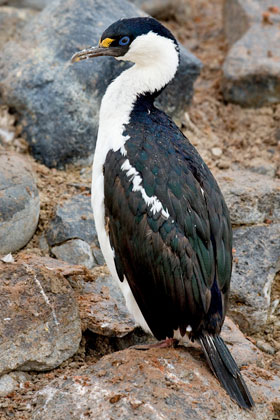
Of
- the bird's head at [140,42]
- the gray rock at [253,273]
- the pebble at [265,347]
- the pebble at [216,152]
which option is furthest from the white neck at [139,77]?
the pebble at [216,152]

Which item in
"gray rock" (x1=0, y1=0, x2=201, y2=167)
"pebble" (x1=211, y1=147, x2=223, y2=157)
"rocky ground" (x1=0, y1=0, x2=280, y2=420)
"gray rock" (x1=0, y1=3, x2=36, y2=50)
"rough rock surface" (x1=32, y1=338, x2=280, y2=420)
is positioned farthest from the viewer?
"gray rock" (x1=0, y1=3, x2=36, y2=50)

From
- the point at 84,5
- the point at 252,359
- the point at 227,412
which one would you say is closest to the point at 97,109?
the point at 84,5

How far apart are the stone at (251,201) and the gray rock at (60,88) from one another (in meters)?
1.45

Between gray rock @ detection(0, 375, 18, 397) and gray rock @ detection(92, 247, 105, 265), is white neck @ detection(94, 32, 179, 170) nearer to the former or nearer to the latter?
gray rock @ detection(92, 247, 105, 265)

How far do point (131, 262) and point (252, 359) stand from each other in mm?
1198

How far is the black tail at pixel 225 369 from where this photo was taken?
4387mm

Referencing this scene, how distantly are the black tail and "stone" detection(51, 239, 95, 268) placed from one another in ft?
5.53

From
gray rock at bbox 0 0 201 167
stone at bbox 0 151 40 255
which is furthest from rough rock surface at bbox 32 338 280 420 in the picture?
gray rock at bbox 0 0 201 167

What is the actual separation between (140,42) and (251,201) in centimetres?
181

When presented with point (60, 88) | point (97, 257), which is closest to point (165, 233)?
point (97, 257)

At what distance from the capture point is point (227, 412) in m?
4.26

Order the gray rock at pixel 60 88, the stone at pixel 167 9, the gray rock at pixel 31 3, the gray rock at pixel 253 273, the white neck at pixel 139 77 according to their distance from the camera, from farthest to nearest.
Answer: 1. the stone at pixel 167 9
2. the gray rock at pixel 31 3
3. the gray rock at pixel 60 88
4. the gray rock at pixel 253 273
5. the white neck at pixel 139 77

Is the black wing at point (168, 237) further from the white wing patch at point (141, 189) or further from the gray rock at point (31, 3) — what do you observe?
the gray rock at point (31, 3)

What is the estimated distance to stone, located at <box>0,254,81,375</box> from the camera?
4.62m
